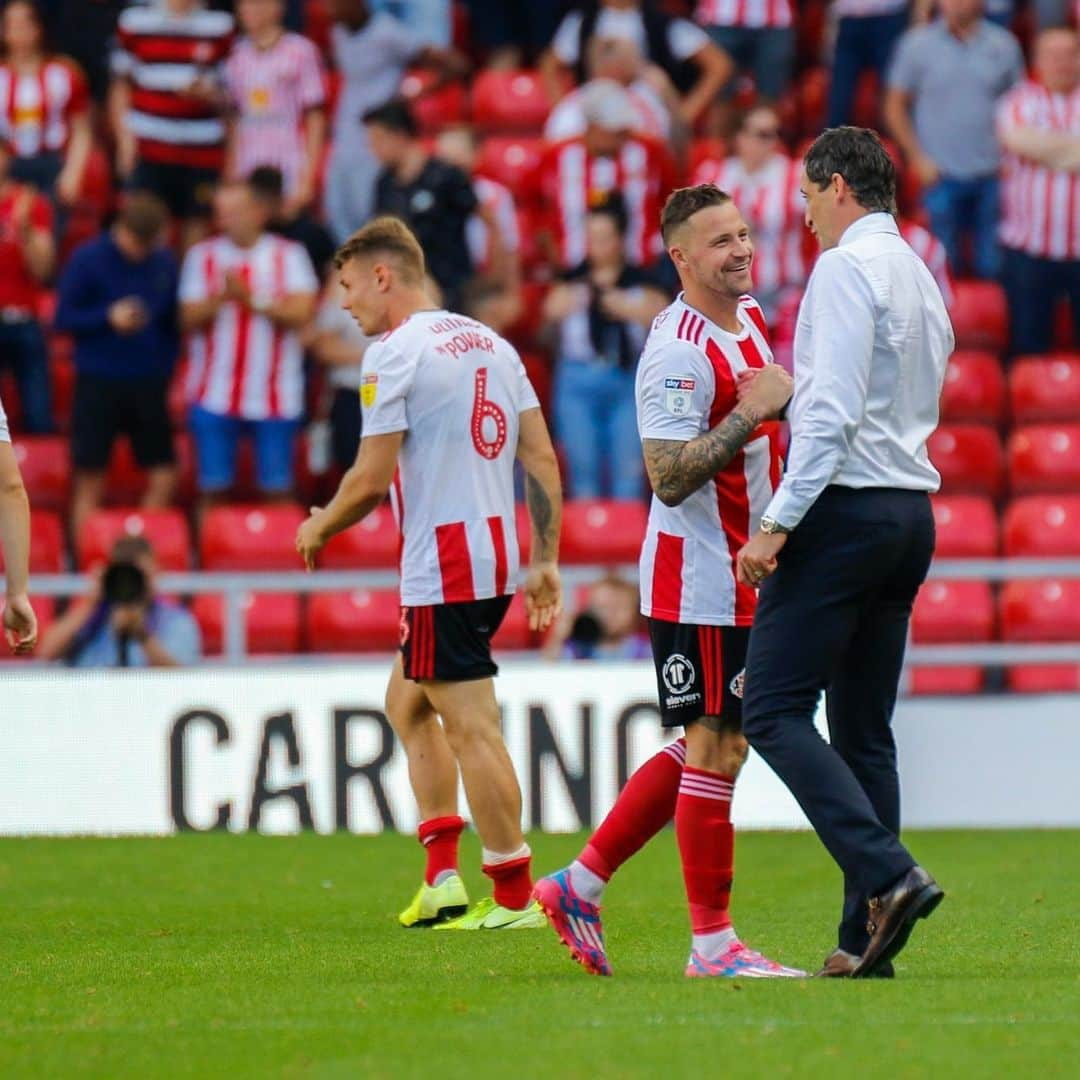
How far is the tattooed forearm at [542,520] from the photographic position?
24.0 feet

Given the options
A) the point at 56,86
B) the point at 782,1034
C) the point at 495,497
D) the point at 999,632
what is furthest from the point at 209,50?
the point at 782,1034

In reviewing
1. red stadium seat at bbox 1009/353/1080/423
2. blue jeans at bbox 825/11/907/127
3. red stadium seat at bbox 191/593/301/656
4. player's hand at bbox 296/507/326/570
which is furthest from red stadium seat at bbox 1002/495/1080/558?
player's hand at bbox 296/507/326/570

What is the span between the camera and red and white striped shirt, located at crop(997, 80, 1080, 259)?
561 inches

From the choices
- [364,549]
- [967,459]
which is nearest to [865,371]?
[364,549]

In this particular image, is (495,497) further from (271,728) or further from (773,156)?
(773,156)

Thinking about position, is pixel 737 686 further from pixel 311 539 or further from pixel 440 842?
pixel 440 842

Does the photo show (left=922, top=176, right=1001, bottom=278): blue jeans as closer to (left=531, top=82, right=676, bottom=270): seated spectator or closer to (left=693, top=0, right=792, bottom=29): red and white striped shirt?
(left=693, top=0, right=792, bottom=29): red and white striped shirt

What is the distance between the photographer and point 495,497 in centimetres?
723

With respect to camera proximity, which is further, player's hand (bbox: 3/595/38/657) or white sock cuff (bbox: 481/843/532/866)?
white sock cuff (bbox: 481/843/532/866)

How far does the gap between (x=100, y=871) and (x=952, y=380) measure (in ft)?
22.5

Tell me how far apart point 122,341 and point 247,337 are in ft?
2.40

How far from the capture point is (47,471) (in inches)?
547

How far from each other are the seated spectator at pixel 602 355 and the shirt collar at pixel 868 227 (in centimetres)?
748

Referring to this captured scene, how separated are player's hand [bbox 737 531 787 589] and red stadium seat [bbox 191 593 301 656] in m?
7.94
